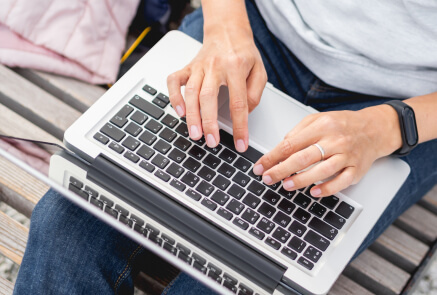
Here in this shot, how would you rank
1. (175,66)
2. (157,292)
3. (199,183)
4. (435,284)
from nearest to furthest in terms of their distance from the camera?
(199,183) → (175,66) → (157,292) → (435,284)

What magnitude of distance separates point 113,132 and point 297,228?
303 mm

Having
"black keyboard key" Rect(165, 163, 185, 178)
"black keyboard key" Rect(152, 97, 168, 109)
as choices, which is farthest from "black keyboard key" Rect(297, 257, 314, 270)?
"black keyboard key" Rect(152, 97, 168, 109)

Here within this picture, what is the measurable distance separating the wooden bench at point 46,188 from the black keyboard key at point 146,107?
11.8 inches

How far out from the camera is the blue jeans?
0.79 metres

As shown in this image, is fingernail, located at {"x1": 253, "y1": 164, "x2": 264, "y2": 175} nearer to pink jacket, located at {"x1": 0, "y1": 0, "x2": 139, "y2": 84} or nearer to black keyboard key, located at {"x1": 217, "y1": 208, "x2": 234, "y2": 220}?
black keyboard key, located at {"x1": 217, "y1": 208, "x2": 234, "y2": 220}

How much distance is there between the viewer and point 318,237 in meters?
0.72

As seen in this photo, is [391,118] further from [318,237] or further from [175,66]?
[175,66]

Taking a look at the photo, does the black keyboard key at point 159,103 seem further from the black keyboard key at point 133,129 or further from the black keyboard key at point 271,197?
the black keyboard key at point 271,197

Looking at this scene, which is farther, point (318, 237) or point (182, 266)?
point (318, 237)

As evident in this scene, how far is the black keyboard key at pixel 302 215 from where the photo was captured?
74cm

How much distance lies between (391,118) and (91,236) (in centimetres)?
52

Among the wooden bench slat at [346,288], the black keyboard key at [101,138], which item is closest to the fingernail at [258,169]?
the black keyboard key at [101,138]

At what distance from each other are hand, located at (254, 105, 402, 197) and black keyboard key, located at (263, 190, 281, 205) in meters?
0.02

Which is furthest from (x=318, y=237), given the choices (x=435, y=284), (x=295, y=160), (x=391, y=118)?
(x=435, y=284)
